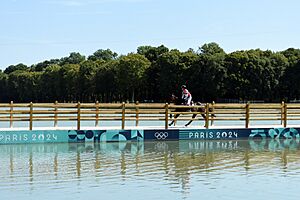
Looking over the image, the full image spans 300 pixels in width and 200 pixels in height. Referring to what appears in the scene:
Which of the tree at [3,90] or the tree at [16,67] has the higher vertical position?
the tree at [16,67]

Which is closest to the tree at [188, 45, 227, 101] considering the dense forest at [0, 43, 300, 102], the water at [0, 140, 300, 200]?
the dense forest at [0, 43, 300, 102]

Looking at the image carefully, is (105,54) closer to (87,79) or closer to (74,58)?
(74,58)

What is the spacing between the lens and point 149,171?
1187 cm

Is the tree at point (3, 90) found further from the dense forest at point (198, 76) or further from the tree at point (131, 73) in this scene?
the tree at point (131, 73)

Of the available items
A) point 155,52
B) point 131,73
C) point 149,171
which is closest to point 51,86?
point 155,52

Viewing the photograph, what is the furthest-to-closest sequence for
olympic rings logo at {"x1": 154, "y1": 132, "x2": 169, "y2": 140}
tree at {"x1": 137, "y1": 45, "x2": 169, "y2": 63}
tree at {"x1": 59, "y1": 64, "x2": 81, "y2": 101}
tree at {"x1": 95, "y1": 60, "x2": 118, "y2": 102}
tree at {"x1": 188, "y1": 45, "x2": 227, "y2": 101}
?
tree at {"x1": 59, "y1": 64, "x2": 81, "y2": 101} < tree at {"x1": 137, "y1": 45, "x2": 169, "y2": 63} < tree at {"x1": 95, "y1": 60, "x2": 118, "y2": 102} < tree at {"x1": 188, "y1": 45, "x2": 227, "y2": 101} < olympic rings logo at {"x1": 154, "y1": 132, "x2": 169, "y2": 140}

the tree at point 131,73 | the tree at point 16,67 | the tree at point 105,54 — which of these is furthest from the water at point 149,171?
the tree at point 16,67

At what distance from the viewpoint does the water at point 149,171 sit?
948 centimetres

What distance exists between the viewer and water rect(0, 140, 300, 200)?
373 inches

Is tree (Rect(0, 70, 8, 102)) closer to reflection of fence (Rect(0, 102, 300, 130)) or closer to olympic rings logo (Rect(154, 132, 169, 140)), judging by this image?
reflection of fence (Rect(0, 102, 300, 130))

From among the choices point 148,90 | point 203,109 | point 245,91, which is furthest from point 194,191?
point 148,90

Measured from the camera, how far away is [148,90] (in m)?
79.7

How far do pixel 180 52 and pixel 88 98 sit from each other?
21.9m

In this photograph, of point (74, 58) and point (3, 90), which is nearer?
point (3, 90)
